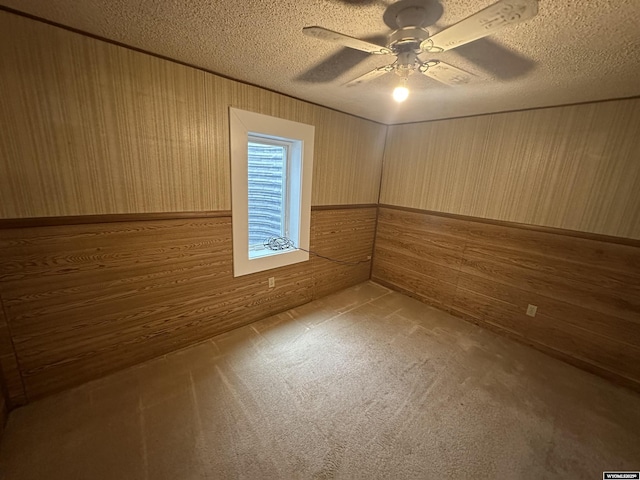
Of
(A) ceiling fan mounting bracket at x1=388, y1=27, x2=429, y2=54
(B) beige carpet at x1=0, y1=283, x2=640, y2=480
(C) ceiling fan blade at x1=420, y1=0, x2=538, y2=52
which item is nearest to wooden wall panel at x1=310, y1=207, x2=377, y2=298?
(B) beige carpet at x1=0, y1=283, x2=640, y2=480

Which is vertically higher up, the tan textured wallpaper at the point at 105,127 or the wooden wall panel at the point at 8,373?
the tan textured wallpaper at the point at 105,127

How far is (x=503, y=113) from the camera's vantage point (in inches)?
94.0

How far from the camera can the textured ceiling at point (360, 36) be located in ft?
3.54

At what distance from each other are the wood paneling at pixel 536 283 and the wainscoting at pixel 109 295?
197 cm

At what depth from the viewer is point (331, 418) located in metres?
1.57

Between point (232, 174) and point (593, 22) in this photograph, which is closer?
point (593, 22)

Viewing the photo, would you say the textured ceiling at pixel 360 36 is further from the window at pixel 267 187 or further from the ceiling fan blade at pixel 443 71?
the window at pixel 267 187

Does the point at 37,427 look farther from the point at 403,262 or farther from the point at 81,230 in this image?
the point at 403,262

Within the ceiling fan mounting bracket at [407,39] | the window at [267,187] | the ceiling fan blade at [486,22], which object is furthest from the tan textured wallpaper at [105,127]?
the ceiling fan blade at [486,22]

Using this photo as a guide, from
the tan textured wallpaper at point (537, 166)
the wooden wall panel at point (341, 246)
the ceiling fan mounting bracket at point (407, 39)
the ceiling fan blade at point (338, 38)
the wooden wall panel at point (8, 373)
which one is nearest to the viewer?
the ceiling fan blade at point (338, 38)

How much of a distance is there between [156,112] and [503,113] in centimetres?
293

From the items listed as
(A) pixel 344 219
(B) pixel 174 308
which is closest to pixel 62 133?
(B) pixel 174 308

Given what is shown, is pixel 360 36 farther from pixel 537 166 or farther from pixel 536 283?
pixel 536 283

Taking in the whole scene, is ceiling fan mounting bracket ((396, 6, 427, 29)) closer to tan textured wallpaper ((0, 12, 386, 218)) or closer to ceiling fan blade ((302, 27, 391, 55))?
ceiling fan blade ((302, 27, 391, 55))
